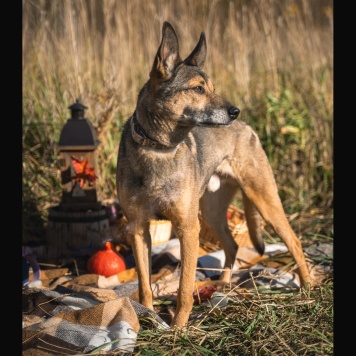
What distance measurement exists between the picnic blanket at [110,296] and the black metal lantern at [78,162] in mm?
705

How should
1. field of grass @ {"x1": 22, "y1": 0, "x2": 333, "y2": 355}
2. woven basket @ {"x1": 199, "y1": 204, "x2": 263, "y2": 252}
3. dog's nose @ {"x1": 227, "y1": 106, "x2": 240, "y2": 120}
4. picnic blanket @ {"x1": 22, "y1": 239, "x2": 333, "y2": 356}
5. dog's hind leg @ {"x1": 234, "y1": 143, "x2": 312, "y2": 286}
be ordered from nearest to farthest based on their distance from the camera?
picnic blanket @ {"x1": 22, "y1": 239, "x2": 333, "y2": 356}, dog's nose @ {"x1": 227, "y1": 106, "x2": 240, "y2": 120}, dog's hind leg @ {"x1": 234, "y1": 143, "x2": 312, "y2": 286}, woven basket @ {"x1": 199, "y1": 204, "x2": 263, "y2": 252}, field of grass @ {"x1": 22, "y1": 0, "x2": 333, "y2": 355}

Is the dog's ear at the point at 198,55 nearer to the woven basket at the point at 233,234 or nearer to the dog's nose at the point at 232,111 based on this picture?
the dog's nose at the point at 232,111

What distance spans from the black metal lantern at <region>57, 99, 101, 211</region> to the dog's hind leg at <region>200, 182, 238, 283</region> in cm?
111

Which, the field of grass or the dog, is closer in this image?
the dog

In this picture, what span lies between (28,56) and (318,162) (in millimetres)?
4150

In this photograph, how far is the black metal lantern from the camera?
5.31 m

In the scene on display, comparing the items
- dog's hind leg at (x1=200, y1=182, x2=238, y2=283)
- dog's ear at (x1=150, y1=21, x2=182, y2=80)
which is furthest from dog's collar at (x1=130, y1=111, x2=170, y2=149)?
dog's hind leg at (x1=200, y1=182, x2=238, y2=283)

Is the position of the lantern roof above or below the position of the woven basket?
above

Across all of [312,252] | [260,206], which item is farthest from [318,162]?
[260,206]

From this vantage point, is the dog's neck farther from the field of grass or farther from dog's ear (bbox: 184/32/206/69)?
Result: the field of grass

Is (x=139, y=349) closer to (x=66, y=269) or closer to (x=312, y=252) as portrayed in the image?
(x=66, y=269)

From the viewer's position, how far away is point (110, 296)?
164 inches

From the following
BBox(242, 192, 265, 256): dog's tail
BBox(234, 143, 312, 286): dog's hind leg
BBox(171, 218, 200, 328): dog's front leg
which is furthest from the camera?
BBox(242, 192, 265, 256): dog's tail

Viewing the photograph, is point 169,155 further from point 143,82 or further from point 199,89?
point 143,82
